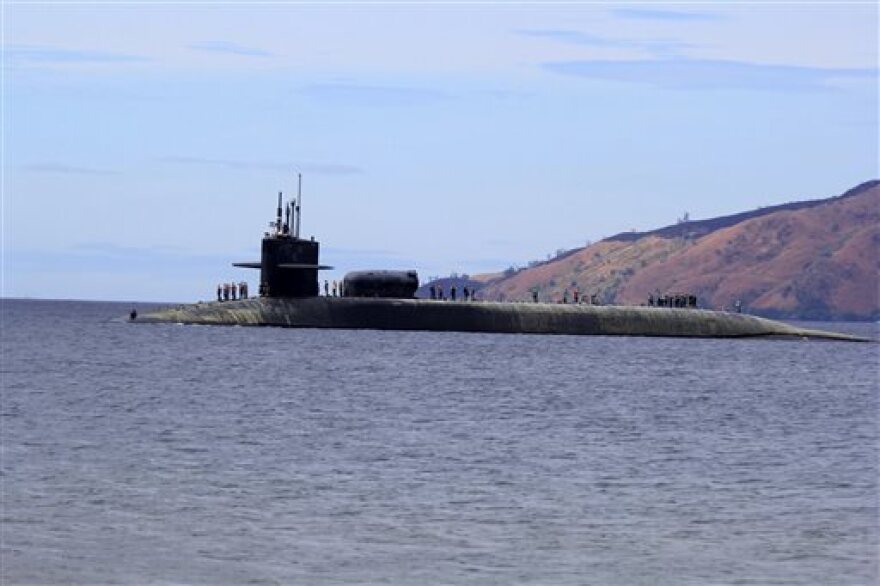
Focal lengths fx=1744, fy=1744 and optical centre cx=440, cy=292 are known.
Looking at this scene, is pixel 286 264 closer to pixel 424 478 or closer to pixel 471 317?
pixel 471 317

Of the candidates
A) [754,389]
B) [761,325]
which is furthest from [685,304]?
[754,389]

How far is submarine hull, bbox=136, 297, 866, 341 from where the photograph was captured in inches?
4601

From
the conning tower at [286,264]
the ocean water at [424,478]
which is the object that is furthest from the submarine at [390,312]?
the ocean water at [424,478]

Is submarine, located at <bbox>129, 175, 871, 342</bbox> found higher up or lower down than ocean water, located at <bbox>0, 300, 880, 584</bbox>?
higher up

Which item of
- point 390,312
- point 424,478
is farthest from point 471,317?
point 424,478

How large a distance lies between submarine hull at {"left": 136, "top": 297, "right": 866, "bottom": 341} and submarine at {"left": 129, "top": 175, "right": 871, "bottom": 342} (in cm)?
7

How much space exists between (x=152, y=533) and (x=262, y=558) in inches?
103

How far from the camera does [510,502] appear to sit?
33.3m

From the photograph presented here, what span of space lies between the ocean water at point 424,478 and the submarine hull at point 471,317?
3644 centimetres

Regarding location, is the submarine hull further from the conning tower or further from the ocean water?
the ocean water

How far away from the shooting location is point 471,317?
127m

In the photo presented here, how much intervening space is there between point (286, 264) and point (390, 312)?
10.6 metres

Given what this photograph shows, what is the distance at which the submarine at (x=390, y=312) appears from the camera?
373ft

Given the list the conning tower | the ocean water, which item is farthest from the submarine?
the ocean water
